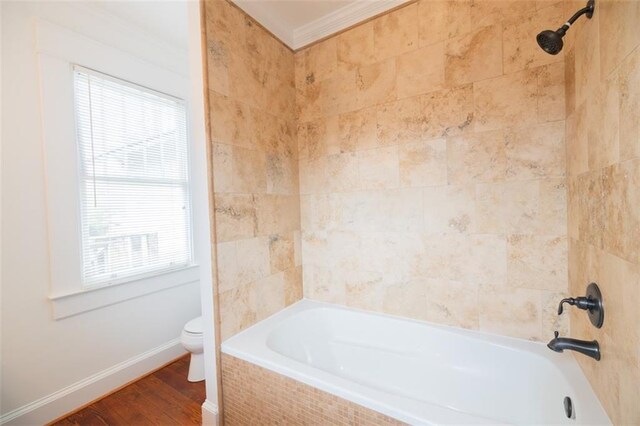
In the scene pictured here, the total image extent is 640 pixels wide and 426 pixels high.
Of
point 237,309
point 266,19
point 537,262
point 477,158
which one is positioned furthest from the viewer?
point 266,19

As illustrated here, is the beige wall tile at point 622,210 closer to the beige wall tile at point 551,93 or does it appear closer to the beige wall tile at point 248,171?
the beige wall tile at point 551,93

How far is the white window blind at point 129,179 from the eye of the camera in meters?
1.87

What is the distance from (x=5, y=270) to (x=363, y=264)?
2187 mm

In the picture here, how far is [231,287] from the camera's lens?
5.09ft

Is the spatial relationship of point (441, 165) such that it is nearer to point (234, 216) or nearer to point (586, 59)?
point (586, 59)

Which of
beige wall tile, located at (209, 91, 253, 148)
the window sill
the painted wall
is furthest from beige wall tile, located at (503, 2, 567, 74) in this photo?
the window sill

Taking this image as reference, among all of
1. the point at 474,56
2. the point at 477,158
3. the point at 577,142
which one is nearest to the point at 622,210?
the point at 577,142

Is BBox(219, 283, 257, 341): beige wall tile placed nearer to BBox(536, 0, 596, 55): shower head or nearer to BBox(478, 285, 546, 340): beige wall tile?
BBox(478, 285, 546, 340): beige wall tile

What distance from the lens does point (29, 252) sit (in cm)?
159

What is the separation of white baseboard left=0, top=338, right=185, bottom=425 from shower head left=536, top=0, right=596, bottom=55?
10.3ft

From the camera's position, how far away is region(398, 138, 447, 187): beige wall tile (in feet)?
5.18

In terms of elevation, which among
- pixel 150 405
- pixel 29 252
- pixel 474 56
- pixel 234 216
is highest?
pixel 474 56

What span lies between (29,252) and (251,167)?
1.45 meters

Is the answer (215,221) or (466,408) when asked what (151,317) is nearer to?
(215,221)
